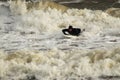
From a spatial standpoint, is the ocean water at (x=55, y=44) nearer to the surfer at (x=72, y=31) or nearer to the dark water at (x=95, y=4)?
the surfer at (x=72, y=31)

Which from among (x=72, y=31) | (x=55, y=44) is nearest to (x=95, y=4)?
(x=72, y=31)

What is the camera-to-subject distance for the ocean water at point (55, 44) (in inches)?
401

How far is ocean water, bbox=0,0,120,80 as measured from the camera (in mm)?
10180

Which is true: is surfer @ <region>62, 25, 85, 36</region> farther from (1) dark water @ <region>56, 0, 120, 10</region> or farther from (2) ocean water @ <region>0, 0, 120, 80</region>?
(1) dark water @ <region>56, 0, 120, 10</region>

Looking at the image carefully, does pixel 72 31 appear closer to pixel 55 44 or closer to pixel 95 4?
pixel 55 44

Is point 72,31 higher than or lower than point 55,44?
Answer: higher

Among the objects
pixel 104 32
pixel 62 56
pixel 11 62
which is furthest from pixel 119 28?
pixel 11 62

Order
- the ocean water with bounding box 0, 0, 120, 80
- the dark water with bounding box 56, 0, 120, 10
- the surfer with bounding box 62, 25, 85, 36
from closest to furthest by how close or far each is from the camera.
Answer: the ocean water with bounding box 0, 0, 120, 80
the surfer with bounding box 62, 25, 85, 36
the dark water with bounding box 56, 0, 120, 10

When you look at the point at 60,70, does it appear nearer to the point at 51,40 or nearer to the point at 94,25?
the point at 51,40

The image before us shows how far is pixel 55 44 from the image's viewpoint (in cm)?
1339

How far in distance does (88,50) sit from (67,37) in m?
1.95

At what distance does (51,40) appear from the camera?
45.9 ft

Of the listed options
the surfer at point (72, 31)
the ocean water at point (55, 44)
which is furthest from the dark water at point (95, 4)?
the surfer at point (72, 31)

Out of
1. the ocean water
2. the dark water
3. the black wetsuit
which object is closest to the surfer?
Answer: the black wetsuit
